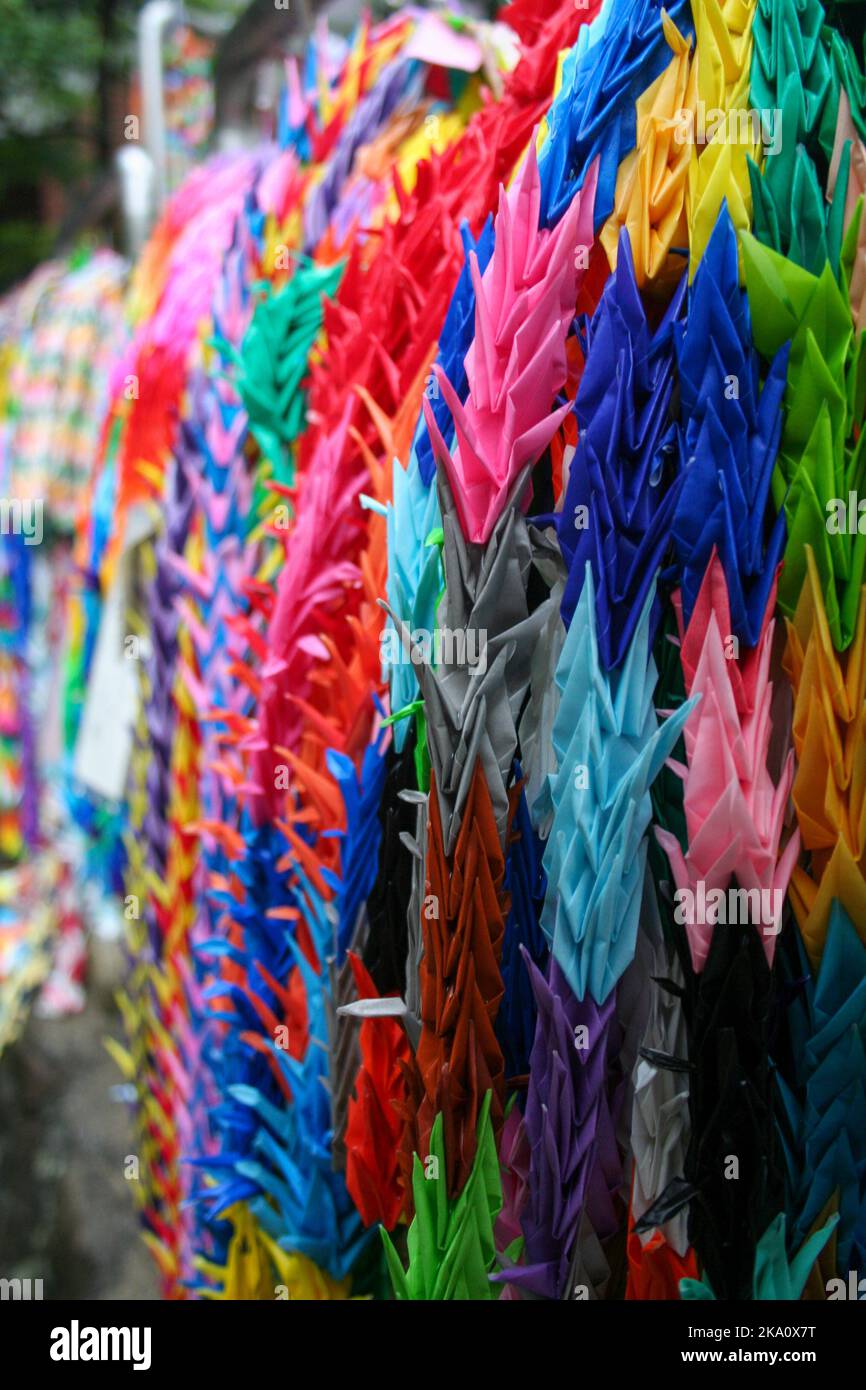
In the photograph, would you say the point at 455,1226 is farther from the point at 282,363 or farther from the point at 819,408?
the point at 282,363

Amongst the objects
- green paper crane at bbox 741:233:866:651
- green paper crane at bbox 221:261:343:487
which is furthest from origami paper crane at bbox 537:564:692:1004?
green paper crane at bbox 221:261:343:487

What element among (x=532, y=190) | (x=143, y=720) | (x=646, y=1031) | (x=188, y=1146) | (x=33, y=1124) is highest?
(x=532, y=190)

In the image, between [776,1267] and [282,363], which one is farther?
[282,363]

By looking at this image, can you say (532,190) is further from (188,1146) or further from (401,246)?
(188,1146)

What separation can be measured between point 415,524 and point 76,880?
3.15 feet

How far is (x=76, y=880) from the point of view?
1.24 m

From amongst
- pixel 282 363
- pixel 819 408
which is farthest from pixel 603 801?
pixel 282 363

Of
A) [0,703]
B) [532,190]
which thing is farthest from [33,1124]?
[532,190]

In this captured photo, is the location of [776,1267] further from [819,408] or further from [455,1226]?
[819,408]

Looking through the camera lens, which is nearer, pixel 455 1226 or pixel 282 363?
pixel 455 1226

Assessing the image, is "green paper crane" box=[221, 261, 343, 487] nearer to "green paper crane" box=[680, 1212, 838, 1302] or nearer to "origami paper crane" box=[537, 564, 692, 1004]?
"origami paper crane" box=[537, 564, 692, 1004]

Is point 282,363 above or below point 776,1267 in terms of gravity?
above

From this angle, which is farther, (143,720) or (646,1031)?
(143,720)

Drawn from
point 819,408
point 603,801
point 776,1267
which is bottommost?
point 776,1267
